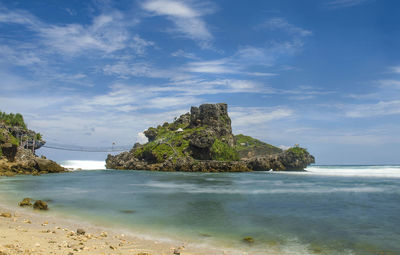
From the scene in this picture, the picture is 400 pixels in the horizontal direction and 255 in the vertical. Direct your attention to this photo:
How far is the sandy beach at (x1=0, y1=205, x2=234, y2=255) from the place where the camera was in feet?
33.0

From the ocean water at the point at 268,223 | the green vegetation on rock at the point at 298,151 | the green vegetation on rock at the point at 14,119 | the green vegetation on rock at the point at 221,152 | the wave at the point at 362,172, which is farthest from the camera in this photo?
the green vegetation on rock at the point at 298,151

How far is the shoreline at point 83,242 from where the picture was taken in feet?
33.3

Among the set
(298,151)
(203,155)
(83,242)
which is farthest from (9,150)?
(298,151)

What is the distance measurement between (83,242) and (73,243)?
1.40 feet

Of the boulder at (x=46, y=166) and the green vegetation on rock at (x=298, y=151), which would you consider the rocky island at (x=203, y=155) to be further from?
the boulder at (x=46, y=166)

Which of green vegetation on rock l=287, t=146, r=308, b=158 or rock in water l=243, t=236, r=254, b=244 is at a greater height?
green vegetation on rock l=287, t=146, r=308, b=158

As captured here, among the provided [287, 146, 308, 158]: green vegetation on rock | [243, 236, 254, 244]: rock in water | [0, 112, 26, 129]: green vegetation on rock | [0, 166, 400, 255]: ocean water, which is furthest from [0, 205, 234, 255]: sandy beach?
[287, 146, 308, 158]: green vegetation on rock

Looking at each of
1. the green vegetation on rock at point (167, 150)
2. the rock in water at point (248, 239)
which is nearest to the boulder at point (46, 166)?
the green vegetation on rock at point (167, 150)

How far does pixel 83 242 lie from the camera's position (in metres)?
11.7

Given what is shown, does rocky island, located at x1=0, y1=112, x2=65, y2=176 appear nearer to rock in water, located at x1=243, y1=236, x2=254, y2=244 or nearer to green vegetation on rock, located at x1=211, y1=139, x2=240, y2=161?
green vegetation on rock, located at x1=211, y1=139, x2=240, y2=161

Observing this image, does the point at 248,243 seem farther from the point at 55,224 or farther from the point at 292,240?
the point at 55,224

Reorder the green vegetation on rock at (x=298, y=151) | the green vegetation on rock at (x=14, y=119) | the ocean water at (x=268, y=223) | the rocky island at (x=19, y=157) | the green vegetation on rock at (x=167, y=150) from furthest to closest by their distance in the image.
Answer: the green vegetation on rock at (x=298, y=151) → the green vegetation on rock at (x=167, y=150) → the green vegetation on rock at (x=14, y=119) → the rocky island at (x=19, y=157) → the ocean water at (x=268, y=223)

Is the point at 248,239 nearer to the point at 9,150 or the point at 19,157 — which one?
the point at 9,150

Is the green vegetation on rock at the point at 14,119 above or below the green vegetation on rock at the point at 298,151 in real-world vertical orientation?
above
